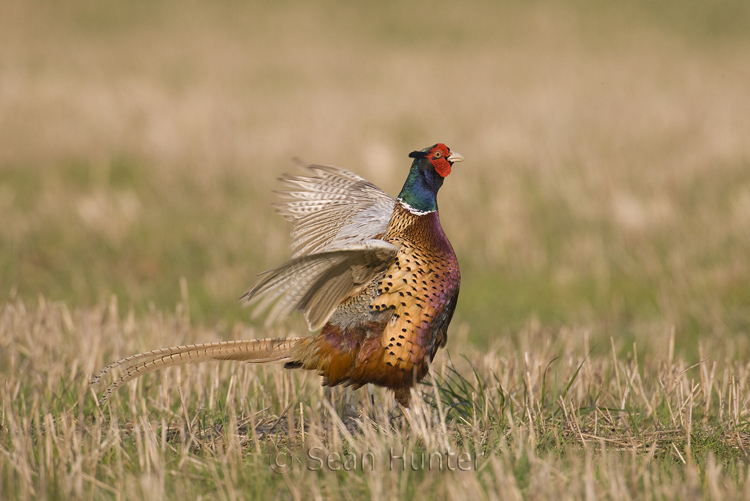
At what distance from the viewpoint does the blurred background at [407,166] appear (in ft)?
22.6

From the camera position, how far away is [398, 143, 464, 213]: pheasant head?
10.4 ft

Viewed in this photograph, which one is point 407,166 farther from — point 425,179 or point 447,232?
point 425,179

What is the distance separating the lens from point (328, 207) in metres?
3.78

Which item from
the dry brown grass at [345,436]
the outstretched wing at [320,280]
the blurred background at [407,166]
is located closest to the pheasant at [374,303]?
the outstretched wing at [320,280]

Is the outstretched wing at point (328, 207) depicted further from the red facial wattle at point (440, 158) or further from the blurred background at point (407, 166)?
the blurred background at point (407, 166)

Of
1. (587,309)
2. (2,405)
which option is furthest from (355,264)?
(587,309)

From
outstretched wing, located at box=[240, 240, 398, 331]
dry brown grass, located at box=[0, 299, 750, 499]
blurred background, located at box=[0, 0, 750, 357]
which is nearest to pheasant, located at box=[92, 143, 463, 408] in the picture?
outstretched wing, located at box=[240, 240, 398, 331]

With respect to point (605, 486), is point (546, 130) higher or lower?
higher

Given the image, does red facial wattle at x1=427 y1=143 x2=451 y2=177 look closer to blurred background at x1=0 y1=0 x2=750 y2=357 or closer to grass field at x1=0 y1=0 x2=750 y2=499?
grass field at x1=0 y1=0 x2=750 y2=499

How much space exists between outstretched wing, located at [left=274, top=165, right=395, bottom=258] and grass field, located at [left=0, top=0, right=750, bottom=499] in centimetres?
76

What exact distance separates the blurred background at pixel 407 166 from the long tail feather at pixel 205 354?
2.83 m

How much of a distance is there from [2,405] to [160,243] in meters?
4.45

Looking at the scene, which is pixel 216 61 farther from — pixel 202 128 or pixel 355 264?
pixel 355 264

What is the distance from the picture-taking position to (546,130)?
1128 centimetres
